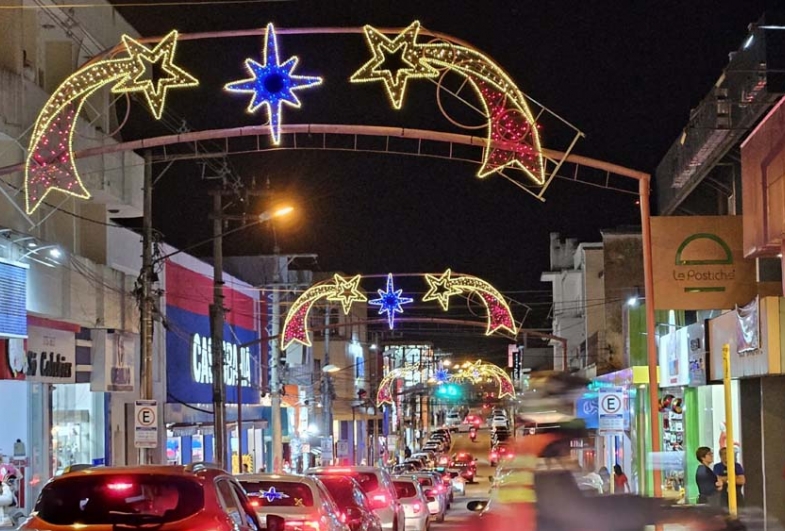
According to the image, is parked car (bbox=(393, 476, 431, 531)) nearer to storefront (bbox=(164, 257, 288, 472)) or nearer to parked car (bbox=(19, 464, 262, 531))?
storefront (bbox=(164, 257, 288, 472))

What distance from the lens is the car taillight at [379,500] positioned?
22094 millimetres

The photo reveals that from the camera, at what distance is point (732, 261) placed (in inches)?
900

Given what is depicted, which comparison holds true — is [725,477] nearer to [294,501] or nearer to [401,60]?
[294,501]

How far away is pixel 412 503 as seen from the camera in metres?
28.0

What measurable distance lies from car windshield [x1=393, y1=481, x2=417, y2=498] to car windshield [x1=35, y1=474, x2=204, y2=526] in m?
19.1

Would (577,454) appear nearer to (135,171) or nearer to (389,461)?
(135,171)

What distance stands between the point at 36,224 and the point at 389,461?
6612 cm

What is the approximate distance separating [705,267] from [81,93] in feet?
40.6

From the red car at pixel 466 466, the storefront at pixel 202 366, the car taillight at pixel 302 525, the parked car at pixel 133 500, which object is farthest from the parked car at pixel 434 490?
the parked car at pixel 133 500

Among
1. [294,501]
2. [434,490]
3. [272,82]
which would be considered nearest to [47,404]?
[434,490]

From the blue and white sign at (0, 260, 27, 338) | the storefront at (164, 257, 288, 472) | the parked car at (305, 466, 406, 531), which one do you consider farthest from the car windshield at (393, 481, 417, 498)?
the blue and white sign at (0, 260, 27, 338)

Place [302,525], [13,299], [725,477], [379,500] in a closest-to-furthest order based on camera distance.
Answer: [302,525]
[725,477]
[379,500]
[13,299]

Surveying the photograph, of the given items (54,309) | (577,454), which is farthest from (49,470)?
(577,454)

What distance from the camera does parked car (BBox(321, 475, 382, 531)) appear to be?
18266 mm
